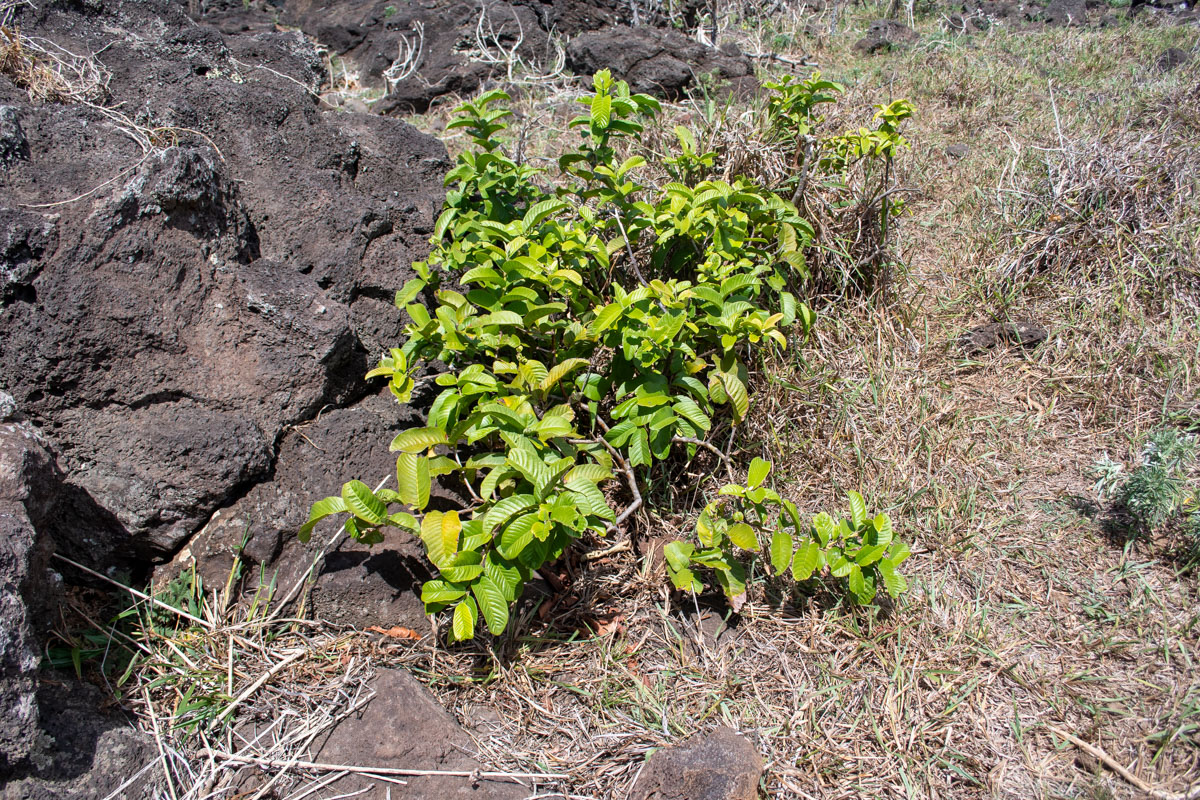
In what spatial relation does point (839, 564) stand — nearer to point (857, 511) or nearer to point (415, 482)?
point (857, 511)

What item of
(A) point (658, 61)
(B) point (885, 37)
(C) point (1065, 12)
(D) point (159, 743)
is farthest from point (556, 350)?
(C) point (1065, 12)

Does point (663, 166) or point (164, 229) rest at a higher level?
point (663, 166)

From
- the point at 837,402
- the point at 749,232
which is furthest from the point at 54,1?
the point at 837,402

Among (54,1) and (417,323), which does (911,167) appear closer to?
(417,323)

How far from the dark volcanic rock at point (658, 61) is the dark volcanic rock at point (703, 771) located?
13.2 ft

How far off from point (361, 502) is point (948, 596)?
1660 millimetres

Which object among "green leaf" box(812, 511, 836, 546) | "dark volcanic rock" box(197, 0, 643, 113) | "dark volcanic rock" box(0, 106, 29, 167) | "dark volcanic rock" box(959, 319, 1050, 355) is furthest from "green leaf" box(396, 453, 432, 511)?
"dark volcanic rock" box(197, 0, 643, 113)

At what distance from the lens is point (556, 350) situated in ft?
7.74

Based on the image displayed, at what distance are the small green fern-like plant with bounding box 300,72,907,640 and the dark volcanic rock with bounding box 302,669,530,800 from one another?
0.90 feet

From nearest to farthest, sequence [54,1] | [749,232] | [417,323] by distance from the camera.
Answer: [417,323] → [749,232] → [54,1]

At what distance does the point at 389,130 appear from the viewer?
3.12 meters

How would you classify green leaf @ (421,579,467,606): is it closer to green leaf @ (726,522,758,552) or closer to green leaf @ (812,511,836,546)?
green leaf @ (726,522,758,552)

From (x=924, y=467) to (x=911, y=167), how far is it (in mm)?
1952

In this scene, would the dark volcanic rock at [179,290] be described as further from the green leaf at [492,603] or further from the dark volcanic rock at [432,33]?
the dark volcanic rock at [432,33]
